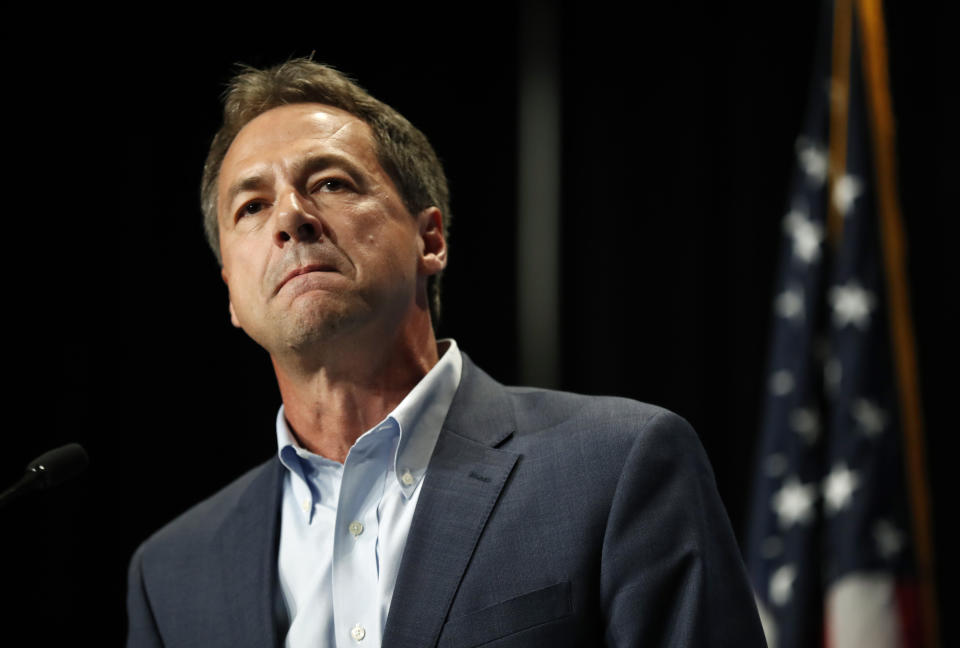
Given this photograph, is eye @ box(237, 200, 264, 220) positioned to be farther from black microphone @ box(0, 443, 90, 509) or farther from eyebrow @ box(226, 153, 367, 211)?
black microphone @ box(0, 443, 90, 509)

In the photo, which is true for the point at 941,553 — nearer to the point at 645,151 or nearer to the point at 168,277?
the point at 645,151

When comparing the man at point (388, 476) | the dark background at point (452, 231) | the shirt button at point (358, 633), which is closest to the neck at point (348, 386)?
the man at point (388, 476)

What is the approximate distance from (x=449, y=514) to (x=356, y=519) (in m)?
0.18

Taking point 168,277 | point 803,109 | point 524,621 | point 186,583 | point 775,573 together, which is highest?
point 803,109

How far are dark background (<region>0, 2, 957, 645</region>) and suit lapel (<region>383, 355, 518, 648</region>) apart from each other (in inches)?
66.5

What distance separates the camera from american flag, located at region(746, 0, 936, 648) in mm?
2717

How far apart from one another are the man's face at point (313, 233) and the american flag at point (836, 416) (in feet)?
4.98

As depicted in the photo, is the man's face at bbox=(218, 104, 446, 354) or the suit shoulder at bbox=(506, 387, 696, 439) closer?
the suit shoulder at bbox=(506, 387, 696, 439)

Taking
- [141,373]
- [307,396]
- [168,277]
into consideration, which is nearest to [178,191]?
[168,277]

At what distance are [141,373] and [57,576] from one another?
0.64 metres

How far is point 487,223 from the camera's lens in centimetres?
369

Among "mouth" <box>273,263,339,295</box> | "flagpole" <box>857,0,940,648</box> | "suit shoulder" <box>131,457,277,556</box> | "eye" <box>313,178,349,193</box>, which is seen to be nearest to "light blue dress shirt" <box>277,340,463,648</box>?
"suit shoulder" <box>131,457,277,556</box>

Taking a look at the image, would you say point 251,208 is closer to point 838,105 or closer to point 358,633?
point 358,633

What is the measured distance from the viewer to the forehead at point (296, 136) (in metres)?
1.79
